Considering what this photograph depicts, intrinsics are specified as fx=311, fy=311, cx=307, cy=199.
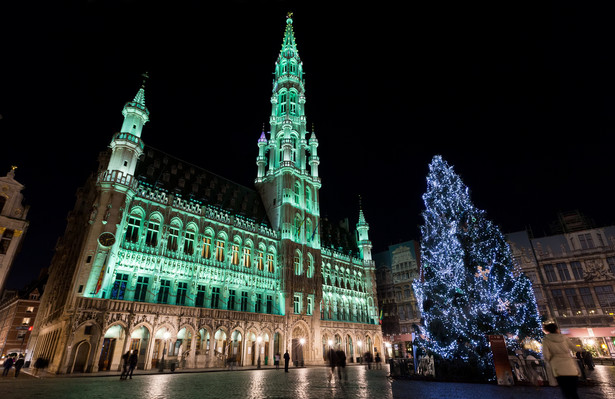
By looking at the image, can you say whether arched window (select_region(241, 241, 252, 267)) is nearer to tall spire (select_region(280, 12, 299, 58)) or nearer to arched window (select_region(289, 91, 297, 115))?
arched window (select_region(289, 91, 297, 115))

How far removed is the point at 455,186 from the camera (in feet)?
62.5

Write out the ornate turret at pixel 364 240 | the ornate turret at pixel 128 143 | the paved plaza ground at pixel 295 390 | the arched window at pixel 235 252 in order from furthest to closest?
1. the ornate turret at pixel 364 240
2. the arched window at pixel 235 252
3. the ornate turret at pixel 128 143
4. the paved plaza ground at pixel 295 390

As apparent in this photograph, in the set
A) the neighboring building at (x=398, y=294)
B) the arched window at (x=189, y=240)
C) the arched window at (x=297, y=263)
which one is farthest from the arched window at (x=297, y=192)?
the neighboring building at (x=398, y=294)

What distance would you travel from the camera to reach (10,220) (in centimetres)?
3197

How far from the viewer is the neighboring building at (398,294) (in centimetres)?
5266

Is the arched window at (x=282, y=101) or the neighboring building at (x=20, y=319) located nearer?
the arched window at (x=282, y=101)

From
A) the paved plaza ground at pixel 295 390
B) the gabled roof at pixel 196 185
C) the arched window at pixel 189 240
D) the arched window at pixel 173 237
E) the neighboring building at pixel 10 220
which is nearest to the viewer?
the paved plaza ground at pixel 295 390

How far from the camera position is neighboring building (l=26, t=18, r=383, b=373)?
25703mm

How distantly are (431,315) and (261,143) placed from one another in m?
41.5

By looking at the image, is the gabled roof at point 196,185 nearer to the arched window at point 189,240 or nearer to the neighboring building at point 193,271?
the neighboring building at point 193,271

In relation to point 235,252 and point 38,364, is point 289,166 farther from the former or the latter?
point 38,364

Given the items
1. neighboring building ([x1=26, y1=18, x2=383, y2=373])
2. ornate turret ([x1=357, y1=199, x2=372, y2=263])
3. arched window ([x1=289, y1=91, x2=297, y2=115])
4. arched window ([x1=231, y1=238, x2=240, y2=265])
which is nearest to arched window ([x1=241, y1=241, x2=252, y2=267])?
neighboring building ([x1=26, y1=18, x2=383, y2=373])

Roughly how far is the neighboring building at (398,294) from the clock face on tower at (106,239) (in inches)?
1585

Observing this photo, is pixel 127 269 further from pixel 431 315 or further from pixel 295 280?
pixel 431 315
